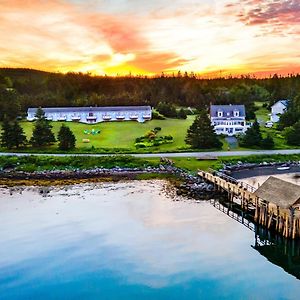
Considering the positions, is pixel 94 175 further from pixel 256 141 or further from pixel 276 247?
pixel 276 247

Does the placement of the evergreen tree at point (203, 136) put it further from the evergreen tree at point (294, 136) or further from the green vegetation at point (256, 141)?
the evergreen tree at point (294, 136)

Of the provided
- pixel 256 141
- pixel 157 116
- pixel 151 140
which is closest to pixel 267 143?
pixel 256 141

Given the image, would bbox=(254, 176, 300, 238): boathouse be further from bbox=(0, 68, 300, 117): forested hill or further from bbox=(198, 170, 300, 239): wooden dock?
bbox=(0, 68, 300, 117): forested hill

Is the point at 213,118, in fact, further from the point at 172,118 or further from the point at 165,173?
the point at 165,173

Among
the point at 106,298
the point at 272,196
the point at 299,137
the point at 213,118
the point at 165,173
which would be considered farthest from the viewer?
the point at 213,118

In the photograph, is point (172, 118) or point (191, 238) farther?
point (172, 118)

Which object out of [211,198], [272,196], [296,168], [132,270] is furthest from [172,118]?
[132,270]
